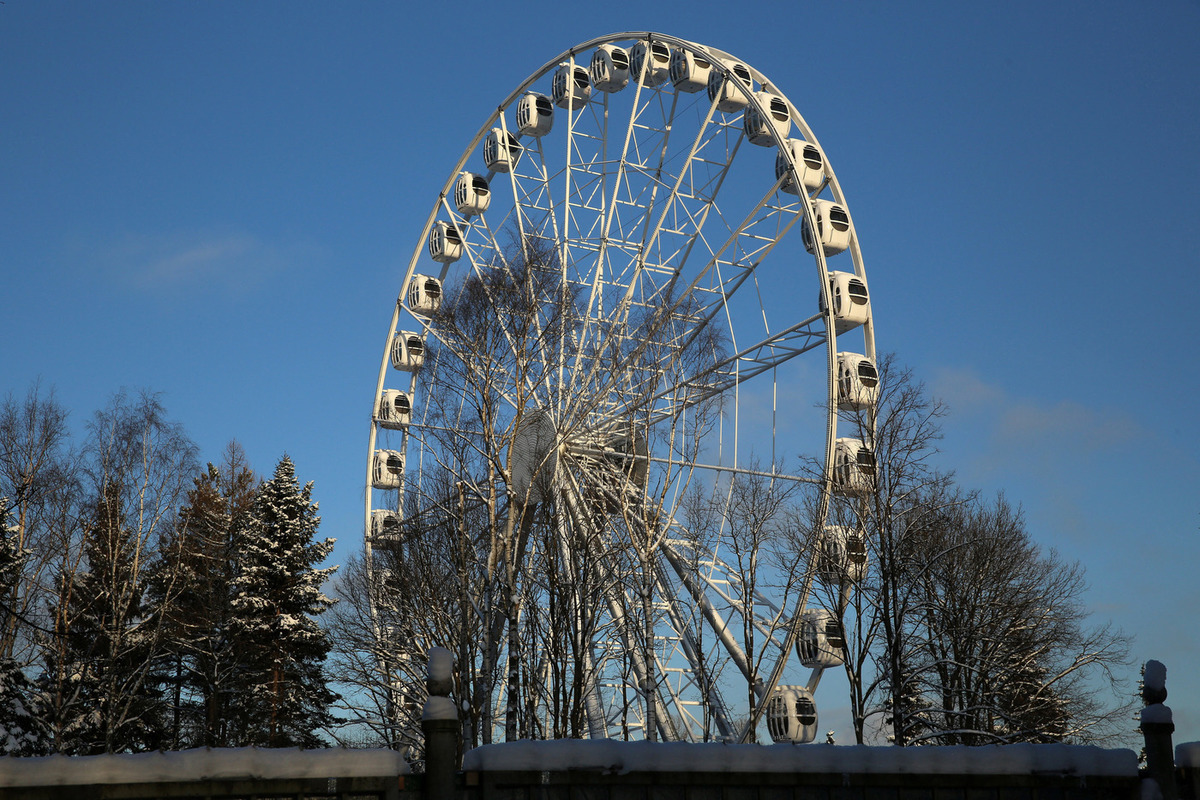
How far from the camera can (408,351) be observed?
28812 mm

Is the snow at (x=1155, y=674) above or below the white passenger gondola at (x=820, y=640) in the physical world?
below

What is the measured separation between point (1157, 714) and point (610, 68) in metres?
18.3

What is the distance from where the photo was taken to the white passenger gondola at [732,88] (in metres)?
25.0

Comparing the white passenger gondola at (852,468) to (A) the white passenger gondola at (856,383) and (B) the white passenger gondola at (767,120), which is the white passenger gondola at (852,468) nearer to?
(A) the white passenger gondola at (856,383)

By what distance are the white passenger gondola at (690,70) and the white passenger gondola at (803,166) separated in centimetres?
280

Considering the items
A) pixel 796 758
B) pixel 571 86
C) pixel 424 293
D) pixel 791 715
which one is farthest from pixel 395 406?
pixel 796 758

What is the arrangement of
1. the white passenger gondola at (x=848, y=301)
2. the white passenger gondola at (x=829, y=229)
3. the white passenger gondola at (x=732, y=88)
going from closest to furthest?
the white passenger gondola at (x=848, y=301)
the white passenger gondola at (x=829, y=229)
the white passenger gondola at (x=732, y=88)

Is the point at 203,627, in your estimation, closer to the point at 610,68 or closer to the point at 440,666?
the point at 610,68

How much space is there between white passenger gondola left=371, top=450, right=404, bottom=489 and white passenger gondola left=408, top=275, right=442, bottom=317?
3391mm

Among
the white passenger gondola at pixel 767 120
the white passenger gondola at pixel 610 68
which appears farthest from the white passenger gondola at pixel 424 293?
the white passenger gondola at pixel 767 120

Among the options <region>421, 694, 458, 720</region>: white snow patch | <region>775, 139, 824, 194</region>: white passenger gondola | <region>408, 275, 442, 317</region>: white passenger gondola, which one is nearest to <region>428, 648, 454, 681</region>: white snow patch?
<region>421, 694, 458, 720</region>: white snow patch

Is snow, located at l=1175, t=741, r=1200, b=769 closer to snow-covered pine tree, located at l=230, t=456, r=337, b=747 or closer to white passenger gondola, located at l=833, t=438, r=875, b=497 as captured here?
white passenger gondola, located at l=833, t=438, r=875, b=497

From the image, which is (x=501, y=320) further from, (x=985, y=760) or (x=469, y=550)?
(x=985, y=760)

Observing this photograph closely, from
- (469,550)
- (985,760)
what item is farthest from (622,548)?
(985,760)
